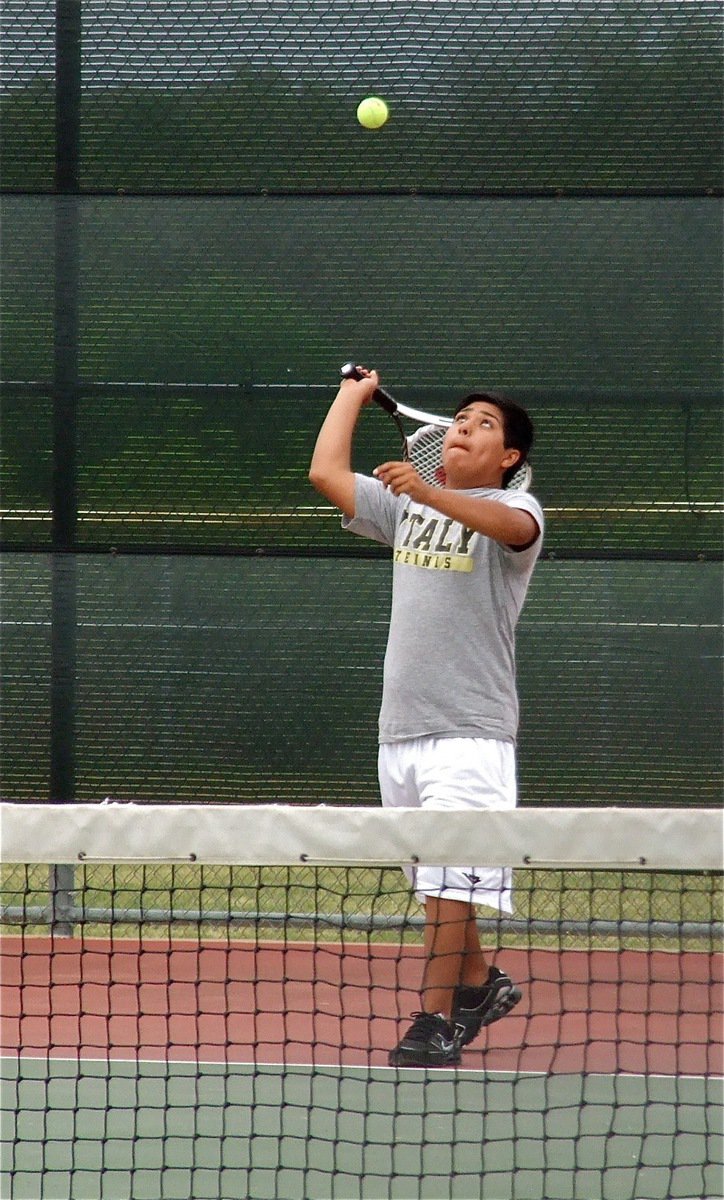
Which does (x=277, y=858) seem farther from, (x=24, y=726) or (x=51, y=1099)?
(x=24, y=726)

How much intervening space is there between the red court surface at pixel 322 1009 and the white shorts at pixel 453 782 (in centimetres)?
22

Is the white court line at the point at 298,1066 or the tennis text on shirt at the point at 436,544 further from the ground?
the tennis text on shirt at the point at 436,544

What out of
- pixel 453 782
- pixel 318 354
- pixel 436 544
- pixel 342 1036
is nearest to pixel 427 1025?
pixel 342 1036

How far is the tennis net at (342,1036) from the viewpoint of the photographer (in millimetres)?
2295

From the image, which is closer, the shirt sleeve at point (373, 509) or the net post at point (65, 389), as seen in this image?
the shirt sleeve at point (373, 509)

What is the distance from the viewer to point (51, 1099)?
3219 mm

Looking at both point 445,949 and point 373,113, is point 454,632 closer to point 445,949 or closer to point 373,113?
point 445,949

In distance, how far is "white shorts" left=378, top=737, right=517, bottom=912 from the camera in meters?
3.01

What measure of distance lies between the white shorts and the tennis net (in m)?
0.11

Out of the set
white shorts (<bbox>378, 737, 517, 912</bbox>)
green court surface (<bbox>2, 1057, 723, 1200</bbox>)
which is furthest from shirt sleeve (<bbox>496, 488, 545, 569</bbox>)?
green court surface (<bbox>2, 1057, 723, 1200</bbox>)

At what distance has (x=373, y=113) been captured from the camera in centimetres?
441

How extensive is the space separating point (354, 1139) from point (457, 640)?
94 cm

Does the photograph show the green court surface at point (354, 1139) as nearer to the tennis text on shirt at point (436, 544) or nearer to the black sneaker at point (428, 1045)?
the black sneaker at point (428, 1045)

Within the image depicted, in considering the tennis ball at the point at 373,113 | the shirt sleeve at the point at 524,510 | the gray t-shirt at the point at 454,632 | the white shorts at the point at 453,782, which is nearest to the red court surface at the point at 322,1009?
the white shorts at the point at 453,782
